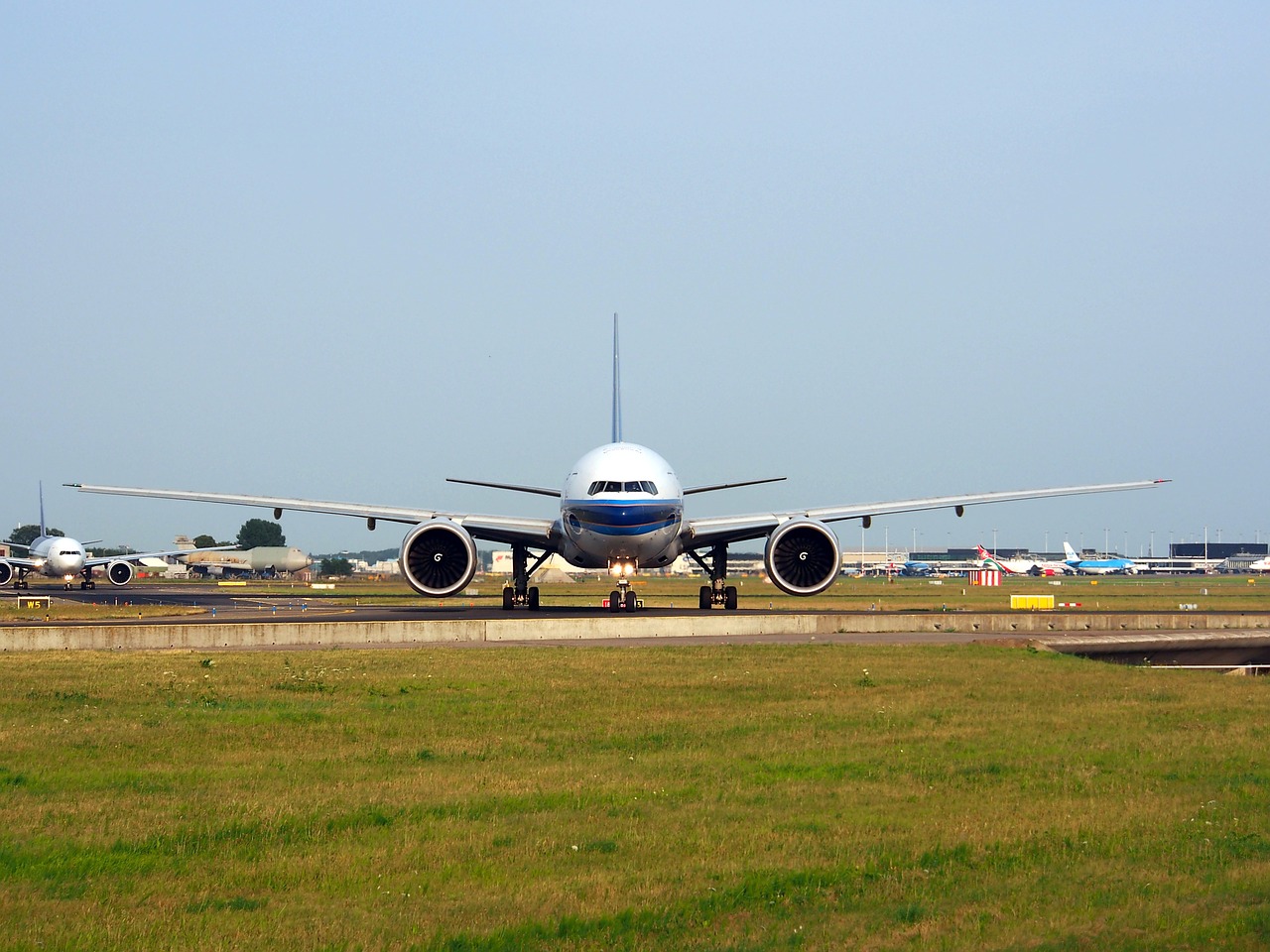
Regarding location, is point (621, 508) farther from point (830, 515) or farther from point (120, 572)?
point (120, 572)

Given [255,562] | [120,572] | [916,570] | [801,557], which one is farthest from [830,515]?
[916,570]

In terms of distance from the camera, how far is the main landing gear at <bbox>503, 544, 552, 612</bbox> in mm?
40987

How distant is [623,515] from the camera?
3566 cm

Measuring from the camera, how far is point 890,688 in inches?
757

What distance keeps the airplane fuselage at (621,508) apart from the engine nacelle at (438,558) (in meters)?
3.04

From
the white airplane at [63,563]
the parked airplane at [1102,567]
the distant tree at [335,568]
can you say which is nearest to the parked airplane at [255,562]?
the distant tree at [335,568]

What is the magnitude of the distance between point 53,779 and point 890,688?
1151 cm

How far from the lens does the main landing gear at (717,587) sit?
4094 cm

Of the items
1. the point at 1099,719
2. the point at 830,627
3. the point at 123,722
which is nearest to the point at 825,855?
the point at 1099,719

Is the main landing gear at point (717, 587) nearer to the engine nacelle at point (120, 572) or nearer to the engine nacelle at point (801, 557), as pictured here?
the engine nacelle at point (801, 557)

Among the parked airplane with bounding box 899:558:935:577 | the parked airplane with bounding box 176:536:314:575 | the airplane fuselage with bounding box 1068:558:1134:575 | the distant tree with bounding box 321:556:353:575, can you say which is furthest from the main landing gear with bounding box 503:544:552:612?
the airplane fuselage with bounding box 1068:558:1134:575

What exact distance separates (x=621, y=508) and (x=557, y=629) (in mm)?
6434

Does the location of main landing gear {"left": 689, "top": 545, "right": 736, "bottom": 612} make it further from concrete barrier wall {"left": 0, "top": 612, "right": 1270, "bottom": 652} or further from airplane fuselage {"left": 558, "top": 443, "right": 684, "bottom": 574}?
concrete barrier wall {"left": 0, "top": 612, "right": 1270, "bottom": 652}

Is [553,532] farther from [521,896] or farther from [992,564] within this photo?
[992,564]
